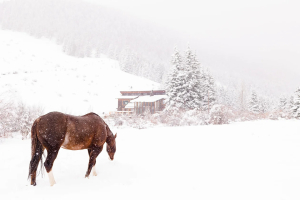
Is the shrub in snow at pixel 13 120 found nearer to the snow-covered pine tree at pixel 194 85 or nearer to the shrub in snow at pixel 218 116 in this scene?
the shrub in snow at pixel 218 116

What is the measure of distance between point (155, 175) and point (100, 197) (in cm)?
147

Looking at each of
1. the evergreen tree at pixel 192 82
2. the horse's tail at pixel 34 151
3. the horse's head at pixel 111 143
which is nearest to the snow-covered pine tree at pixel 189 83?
the evergreen tree at pixel 192 82

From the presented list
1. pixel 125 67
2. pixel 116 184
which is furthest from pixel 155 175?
pixel 125 67

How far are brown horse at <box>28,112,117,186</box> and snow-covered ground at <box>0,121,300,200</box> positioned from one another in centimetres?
49

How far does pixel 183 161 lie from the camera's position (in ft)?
16.8

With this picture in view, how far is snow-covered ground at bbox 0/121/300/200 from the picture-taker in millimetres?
3234

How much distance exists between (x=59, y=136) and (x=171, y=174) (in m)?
2.76

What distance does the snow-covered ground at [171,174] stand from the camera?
3.23 metres

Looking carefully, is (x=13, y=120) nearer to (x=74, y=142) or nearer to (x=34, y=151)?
(x=34, y=151)

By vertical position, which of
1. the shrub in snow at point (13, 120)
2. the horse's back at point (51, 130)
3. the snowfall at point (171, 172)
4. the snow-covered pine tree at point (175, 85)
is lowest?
the snowfall at point (171, 172)

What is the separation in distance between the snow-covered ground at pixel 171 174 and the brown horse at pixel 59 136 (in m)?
0.49

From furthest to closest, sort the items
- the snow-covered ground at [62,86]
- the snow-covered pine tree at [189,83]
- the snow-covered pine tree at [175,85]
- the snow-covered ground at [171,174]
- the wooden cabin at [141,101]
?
the wooden cabin at [141,101] → the snow-covered pine tree at [175,85] → the snow-covered pine tree at [189,83] → the snow-covered ground at [62,86] → the snow-covered ground at [171,174]

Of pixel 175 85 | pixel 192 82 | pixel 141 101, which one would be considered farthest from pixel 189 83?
pixel 141 101

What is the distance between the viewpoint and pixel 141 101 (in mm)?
28938
